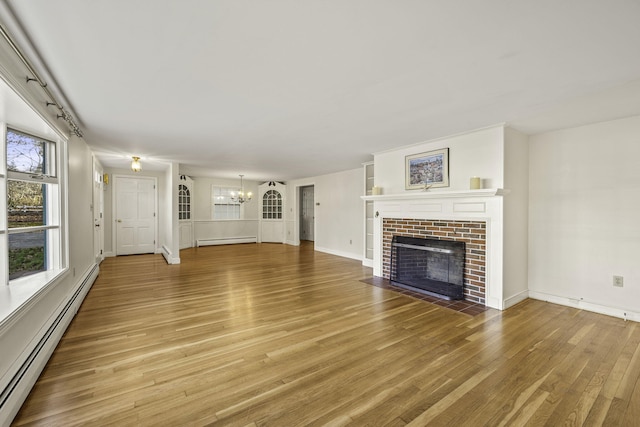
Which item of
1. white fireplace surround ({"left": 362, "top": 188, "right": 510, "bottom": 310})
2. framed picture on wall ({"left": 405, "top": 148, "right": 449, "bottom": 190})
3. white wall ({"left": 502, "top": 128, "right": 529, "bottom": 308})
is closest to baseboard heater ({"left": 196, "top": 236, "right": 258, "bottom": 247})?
white fireplace surround ({"left": 362, "top": 188, "right": 510, "bottom": 310})

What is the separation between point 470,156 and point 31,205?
4817mm

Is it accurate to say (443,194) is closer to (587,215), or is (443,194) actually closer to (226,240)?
(587,215)

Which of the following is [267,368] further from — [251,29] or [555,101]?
[555,101]

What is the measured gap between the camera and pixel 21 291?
6.93 ft

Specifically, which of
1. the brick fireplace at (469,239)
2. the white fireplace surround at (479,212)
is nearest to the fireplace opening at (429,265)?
the brick fireplace at (469,239)

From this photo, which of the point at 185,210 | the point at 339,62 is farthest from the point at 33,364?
the point at 185,210

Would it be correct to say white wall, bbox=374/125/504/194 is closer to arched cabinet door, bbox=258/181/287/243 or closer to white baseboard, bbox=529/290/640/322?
white baseboard, bbox=529/290/640/322

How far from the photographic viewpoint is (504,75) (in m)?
2.15

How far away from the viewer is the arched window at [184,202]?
8.56m

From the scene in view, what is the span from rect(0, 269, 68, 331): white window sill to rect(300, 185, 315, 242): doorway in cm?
822

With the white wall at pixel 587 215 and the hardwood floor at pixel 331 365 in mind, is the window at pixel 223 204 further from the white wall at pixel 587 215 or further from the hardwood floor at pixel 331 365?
the white wall at pixel 587 215

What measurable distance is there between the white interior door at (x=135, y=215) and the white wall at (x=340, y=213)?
441 cm

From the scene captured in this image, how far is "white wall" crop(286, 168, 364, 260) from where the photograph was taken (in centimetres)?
684

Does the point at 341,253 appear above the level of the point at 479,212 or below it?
below
